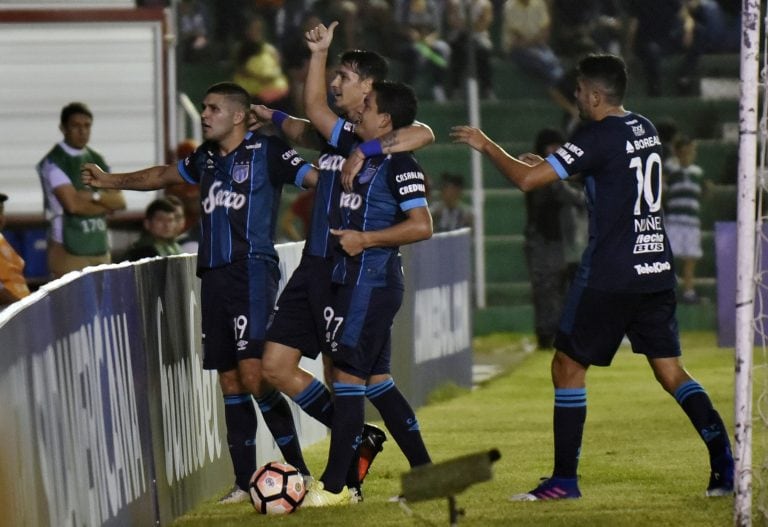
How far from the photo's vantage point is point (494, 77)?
80.0 ft

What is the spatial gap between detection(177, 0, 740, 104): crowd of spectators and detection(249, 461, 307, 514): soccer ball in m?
15.6

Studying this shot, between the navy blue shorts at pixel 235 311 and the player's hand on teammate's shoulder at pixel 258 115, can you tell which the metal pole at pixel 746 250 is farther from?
the player's hand on teammate's shoulder at pixel 258 115

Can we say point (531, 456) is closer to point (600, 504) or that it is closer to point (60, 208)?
point (600, 504)

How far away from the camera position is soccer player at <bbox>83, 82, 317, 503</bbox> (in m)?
7.72

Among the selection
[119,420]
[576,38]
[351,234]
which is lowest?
[119,420]

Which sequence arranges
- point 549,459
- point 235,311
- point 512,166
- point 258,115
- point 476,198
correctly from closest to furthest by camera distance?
point 512,166
point 235,311
point 258,115
point 549,459
point 476,198

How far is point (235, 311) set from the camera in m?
7.71

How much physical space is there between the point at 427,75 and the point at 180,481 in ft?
53.5

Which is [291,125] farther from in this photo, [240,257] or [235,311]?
[235,311]

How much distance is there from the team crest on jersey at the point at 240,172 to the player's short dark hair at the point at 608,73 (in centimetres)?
151

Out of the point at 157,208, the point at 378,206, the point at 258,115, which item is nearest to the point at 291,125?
the point at 258,115

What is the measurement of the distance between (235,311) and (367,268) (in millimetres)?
700

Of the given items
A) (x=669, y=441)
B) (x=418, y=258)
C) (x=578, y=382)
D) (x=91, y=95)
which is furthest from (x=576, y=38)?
(x=578, y=382)

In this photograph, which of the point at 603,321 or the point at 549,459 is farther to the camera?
the point at 549,459
